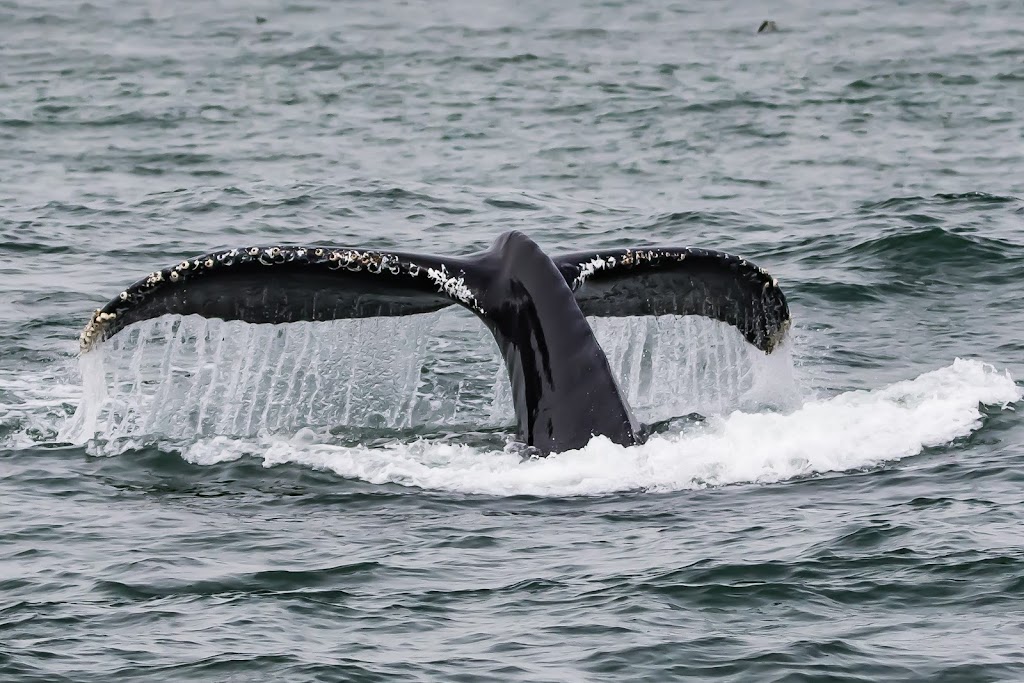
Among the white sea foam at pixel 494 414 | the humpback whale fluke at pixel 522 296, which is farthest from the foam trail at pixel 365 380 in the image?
the humpback whale fluke at pixel 522 296

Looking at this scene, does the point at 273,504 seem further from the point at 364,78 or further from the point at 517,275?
the point at 364,78

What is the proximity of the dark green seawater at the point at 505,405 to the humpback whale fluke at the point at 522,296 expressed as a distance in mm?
259

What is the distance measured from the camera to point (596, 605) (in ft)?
33.1

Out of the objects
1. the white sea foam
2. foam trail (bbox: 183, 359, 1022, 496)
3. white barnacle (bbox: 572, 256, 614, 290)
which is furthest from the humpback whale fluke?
foam trail (bbox: 183, 359, 1022, 496)

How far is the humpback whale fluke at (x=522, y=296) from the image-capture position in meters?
11.7

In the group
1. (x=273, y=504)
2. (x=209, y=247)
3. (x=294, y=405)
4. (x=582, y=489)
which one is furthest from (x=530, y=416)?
(x=209, y=247)

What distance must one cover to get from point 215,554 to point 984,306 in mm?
9359

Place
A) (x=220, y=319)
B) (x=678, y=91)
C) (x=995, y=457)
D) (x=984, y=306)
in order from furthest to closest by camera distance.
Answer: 1. (x=678, y=91)
2. (x=984, y=306)
3. (x=995, y=457)
4. (x=220, y=319)

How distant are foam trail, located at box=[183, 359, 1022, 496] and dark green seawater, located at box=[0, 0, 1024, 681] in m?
0.04

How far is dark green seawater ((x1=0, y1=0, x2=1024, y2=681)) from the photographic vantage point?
32.3 ft

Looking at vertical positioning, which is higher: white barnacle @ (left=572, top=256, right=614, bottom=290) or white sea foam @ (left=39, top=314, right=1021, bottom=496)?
white barnacle @ (left=572, top=256, right=614, bottom=290)

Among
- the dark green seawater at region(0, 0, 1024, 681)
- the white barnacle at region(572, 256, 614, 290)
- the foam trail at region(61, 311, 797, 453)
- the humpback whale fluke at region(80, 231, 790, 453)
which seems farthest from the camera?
the white barnacle at region(572, 256, 614, 290)

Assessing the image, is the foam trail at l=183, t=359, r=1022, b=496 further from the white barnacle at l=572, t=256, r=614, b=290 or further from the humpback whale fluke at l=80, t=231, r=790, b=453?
the white barnacle at l=572, t=256, r=614, b=290

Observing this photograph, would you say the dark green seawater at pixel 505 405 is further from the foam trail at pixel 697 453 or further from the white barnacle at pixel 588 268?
the white barnacle at pixel 588 268
